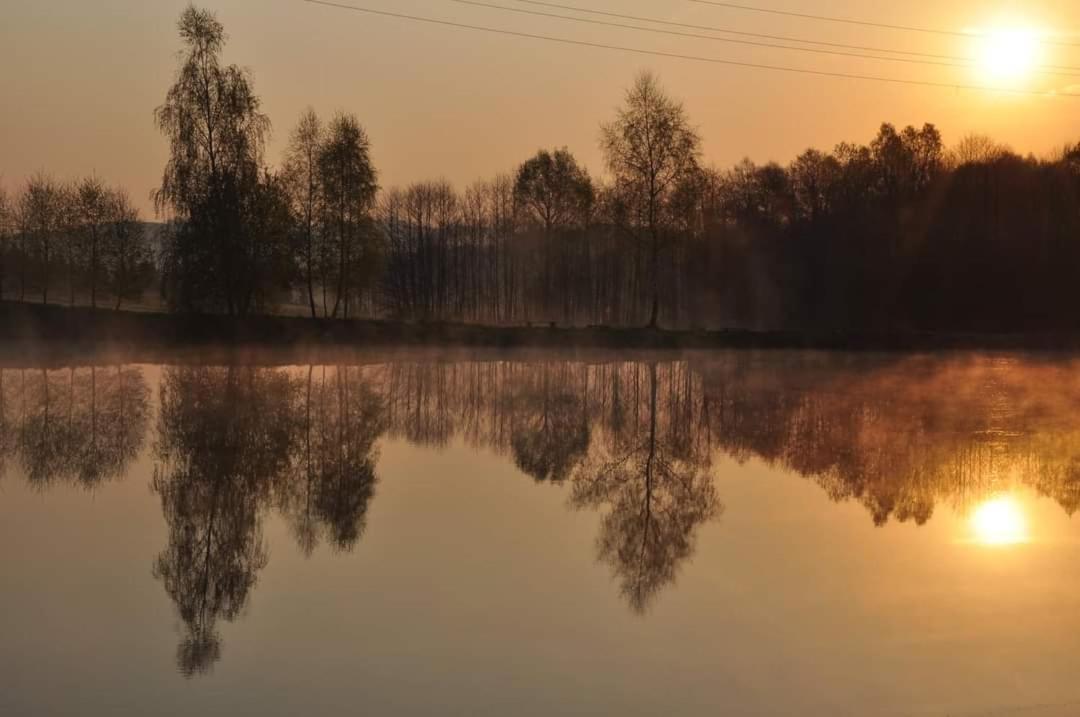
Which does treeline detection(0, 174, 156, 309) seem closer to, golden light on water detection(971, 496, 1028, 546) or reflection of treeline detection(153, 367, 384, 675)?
reflection of treeline detection(153, 367, 384, 675)

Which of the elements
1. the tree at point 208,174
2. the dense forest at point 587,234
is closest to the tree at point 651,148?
the dense forest at point 587,234

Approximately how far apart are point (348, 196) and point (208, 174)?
26.8 ft

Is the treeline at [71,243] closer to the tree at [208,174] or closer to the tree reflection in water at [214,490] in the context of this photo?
the tree at [208,174]

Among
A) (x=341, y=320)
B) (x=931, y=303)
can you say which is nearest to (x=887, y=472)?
(x=341, y=320)

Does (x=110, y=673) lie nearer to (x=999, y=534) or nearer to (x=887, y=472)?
(x=999, y=534)

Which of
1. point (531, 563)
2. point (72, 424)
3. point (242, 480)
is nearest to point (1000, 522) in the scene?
point (531, 563)

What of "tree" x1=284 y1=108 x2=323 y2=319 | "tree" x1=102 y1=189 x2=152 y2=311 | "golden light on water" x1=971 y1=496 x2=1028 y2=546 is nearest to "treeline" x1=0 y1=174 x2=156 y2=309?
"tree" x1=102 y1=189 x2=152 y2=311

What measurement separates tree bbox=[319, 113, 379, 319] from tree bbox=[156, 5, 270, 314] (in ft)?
21.1

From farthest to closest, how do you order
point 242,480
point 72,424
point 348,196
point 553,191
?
point 553,191 < point 348,196 < point 72,424 < point 242,480

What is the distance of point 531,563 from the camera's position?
9398 mm

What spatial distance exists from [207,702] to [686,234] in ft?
140

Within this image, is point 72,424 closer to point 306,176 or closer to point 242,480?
point 242,480

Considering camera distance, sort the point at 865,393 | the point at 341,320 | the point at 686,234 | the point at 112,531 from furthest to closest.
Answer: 1. the point at 686,234
2. the point at 341,320
3. the point at 865,393
4. the point at 112,531

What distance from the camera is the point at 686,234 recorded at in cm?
4725
